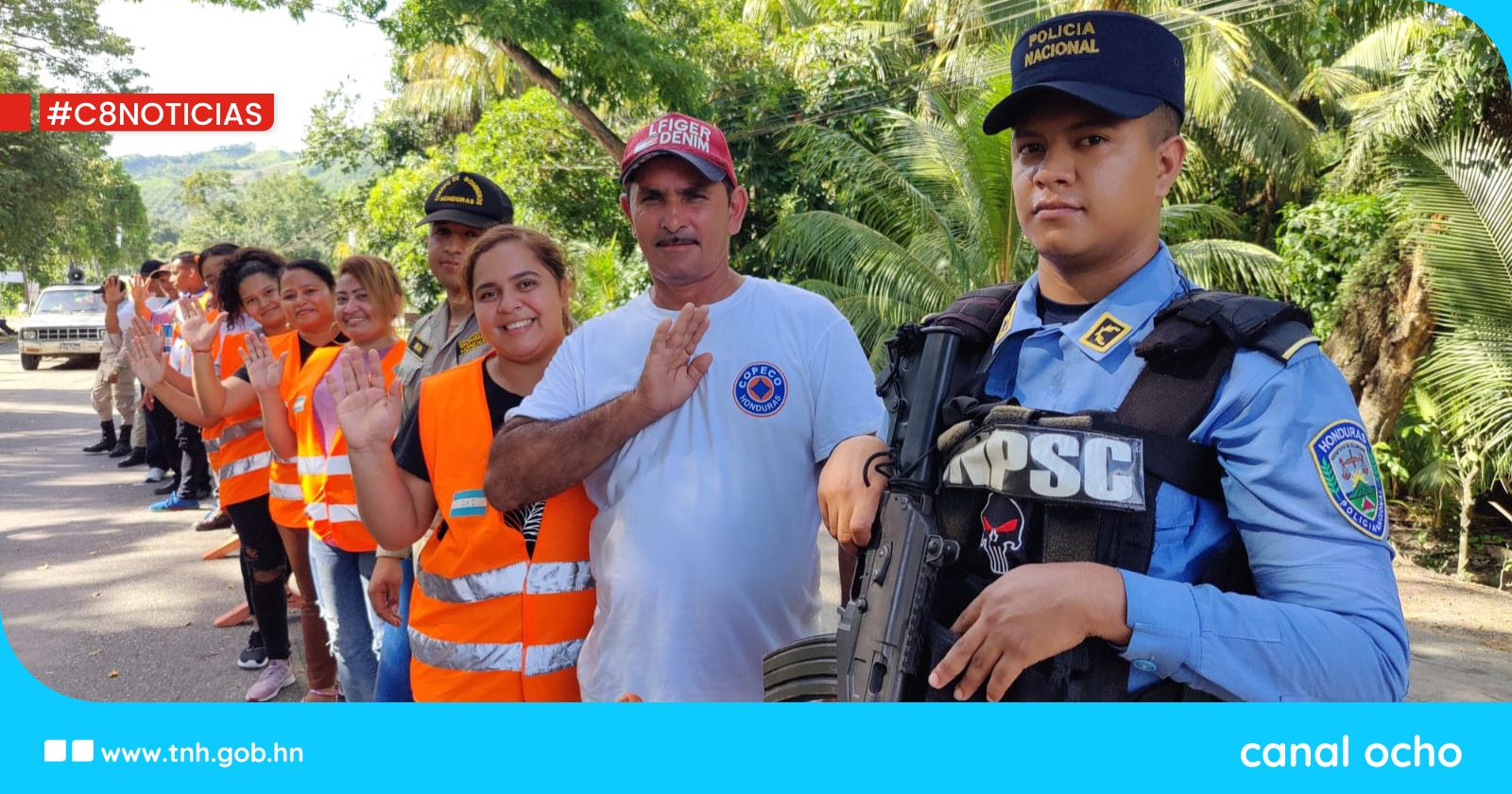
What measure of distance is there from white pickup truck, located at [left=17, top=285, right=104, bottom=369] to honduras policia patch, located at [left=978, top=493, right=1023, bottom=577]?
9.32 meters

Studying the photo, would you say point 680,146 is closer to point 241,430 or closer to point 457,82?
point 241,430

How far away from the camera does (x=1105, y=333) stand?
117cm

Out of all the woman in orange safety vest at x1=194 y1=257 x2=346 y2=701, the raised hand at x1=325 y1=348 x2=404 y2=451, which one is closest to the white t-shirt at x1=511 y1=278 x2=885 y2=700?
the raised hand at x1=325 y1=348 x2=404 y2=451

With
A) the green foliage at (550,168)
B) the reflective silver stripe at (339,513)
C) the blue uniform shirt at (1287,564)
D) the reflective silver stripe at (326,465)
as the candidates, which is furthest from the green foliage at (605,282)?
the blue uniform shirt at (1287,564)

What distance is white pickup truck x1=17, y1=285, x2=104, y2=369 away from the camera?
8.94m

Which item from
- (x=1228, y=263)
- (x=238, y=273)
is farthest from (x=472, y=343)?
(x=1228, y=263)

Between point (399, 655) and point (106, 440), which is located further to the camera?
point (106, 440)

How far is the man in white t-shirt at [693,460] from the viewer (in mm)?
1764

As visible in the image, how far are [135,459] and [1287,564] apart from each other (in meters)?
9.49

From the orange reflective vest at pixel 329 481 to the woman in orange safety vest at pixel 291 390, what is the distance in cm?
17

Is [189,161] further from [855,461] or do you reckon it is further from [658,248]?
[855,461]

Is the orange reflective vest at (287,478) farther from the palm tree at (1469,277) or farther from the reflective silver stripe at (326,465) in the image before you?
the palm tree at (1469,277)

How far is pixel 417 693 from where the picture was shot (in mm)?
2111

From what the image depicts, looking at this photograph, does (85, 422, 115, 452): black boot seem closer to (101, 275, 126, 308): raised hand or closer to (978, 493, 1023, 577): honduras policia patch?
(101, 275, 126, 308): raised hand
